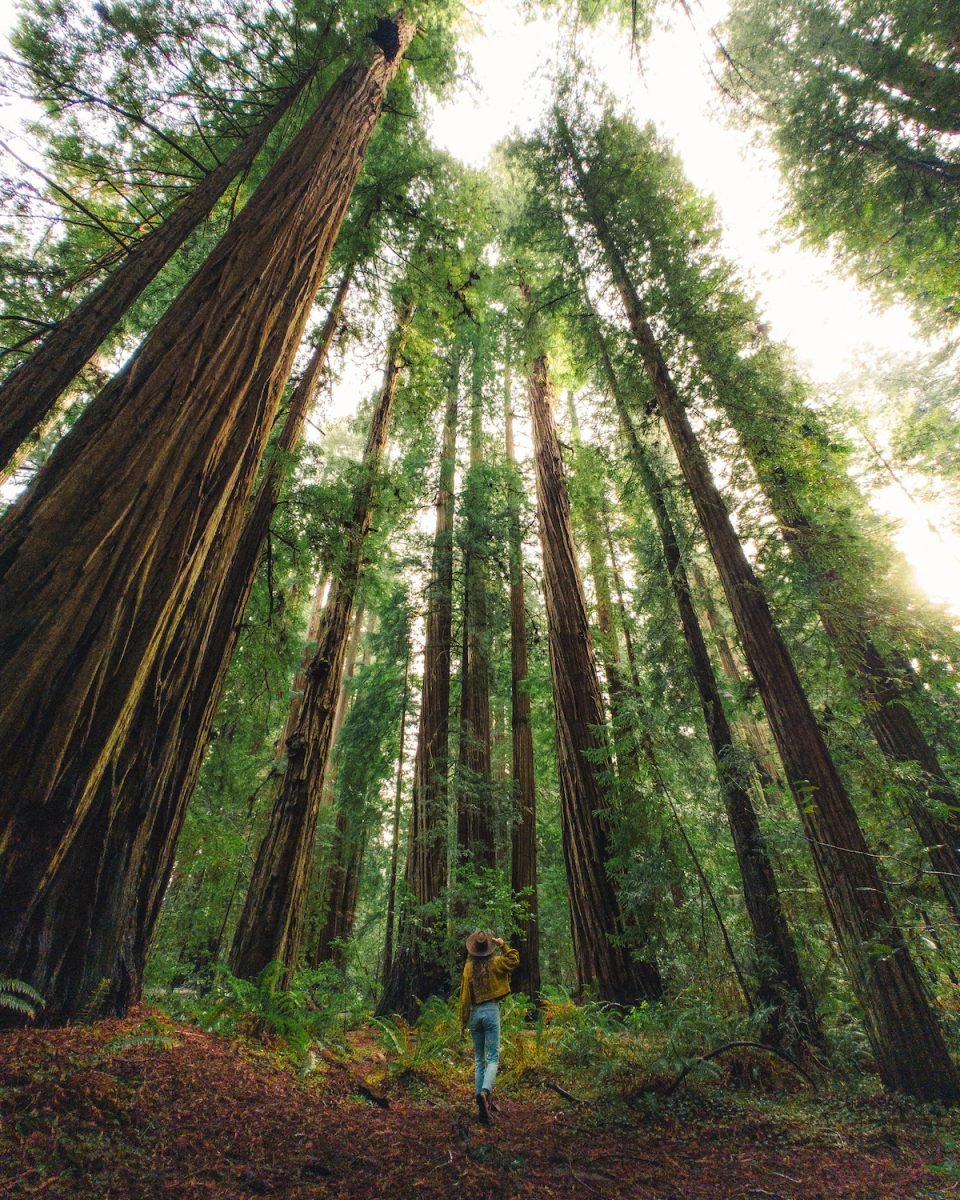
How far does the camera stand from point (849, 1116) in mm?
3229

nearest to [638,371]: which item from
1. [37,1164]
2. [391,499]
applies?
[391,499]

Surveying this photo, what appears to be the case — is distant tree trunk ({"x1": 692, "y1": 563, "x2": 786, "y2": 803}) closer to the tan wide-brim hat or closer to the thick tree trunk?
the thick tree trunk

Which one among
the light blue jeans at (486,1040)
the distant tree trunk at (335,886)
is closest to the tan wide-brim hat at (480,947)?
the light blue jeans at (486,1040)

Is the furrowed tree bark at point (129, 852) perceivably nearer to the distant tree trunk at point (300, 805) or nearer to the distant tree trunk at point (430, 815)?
the distant tree trunk at point (300, 805)

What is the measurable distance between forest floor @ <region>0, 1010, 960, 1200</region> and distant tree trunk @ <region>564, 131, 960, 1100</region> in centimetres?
34

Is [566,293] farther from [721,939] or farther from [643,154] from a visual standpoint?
[721,939]

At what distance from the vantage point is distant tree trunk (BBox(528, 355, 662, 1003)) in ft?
17.5

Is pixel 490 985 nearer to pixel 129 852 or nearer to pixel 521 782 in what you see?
pixel 129 852

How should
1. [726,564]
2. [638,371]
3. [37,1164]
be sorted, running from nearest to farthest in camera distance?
A: [37,1164] < [726,564] < [638,371]

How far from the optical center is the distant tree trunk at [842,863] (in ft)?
11.9

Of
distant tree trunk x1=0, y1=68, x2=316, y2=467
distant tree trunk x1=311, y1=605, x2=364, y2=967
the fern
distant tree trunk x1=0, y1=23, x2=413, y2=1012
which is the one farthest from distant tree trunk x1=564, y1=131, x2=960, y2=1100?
distant tree trunk x1=311, y1=605, x2=364, y2=967

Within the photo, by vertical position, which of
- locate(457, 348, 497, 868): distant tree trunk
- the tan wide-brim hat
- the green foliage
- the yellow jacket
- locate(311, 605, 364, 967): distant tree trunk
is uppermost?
the green foliage

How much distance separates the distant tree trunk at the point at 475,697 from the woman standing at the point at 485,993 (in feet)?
12.5

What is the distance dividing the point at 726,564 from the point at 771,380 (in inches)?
112
